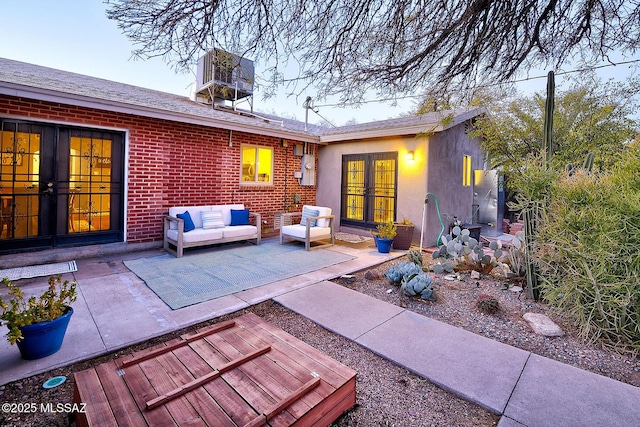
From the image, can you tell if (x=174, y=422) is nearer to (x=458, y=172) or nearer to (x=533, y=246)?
(x=533, y=246)

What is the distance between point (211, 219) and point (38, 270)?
2.81m

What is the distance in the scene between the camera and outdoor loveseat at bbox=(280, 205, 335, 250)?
6.77 metres

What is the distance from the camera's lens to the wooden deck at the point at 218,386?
161 cm

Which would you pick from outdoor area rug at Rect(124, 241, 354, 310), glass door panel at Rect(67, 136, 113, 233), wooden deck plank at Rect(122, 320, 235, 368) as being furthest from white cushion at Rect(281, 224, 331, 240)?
wooden deck plank at Rect(122, 320, 235, 368)

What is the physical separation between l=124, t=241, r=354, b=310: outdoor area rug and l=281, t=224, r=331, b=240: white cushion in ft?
1.00

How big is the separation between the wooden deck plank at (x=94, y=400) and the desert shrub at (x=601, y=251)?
3.93 m

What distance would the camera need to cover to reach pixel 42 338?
8.13 feet

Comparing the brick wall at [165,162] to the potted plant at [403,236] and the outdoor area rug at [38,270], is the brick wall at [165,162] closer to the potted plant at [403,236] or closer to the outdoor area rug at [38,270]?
the outdoor area rug at [38,270]

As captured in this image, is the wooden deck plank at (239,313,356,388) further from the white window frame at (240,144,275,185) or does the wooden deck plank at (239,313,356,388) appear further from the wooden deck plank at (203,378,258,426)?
the white window frame at (240,144,275,185)

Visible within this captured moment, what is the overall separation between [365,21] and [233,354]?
10.6 feet

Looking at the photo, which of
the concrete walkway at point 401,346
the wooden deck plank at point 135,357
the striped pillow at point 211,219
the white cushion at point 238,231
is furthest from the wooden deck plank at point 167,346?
the striped pillow at point 211,219

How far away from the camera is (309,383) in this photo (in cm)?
184

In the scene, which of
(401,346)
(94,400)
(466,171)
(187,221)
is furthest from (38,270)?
(466,171)

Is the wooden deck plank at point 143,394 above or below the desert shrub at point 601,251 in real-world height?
below
